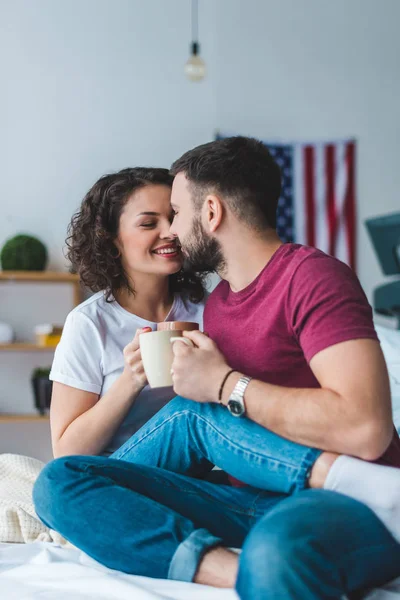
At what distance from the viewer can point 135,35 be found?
182 inches

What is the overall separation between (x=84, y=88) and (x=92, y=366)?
138 inches

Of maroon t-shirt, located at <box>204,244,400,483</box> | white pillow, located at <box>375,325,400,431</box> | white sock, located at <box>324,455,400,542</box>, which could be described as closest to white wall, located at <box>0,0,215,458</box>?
white pillow, located at <box>375,325,400,431</box>

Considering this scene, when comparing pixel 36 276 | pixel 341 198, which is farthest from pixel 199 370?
pixel 341 198

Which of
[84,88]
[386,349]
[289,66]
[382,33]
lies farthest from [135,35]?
[386,349]

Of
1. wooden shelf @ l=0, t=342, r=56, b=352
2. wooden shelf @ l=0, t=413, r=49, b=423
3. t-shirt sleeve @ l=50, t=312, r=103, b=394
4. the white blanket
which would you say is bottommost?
wooden shelf @ l=0, t=413, r=49, b=423

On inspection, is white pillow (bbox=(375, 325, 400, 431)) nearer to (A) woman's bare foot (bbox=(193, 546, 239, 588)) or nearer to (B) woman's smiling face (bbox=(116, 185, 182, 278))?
(B) woman's smiling face (bbox=(116, 185, 182, 278))

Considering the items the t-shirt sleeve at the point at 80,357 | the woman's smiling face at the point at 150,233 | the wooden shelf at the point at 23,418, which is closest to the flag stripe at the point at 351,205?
the wooden shelf at the point at 23,418

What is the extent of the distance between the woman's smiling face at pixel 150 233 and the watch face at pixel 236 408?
0.56m

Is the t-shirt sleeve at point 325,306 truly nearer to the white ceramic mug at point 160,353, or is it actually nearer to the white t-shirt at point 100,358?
the white ceramic mug at point 160,353

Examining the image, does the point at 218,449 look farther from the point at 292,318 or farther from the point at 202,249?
the point at 202,249

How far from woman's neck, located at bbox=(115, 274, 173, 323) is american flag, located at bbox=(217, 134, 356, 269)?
305cm

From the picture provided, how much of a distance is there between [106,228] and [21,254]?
2.75m

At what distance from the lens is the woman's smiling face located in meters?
1.56

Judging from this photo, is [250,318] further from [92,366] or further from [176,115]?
[176,115]
